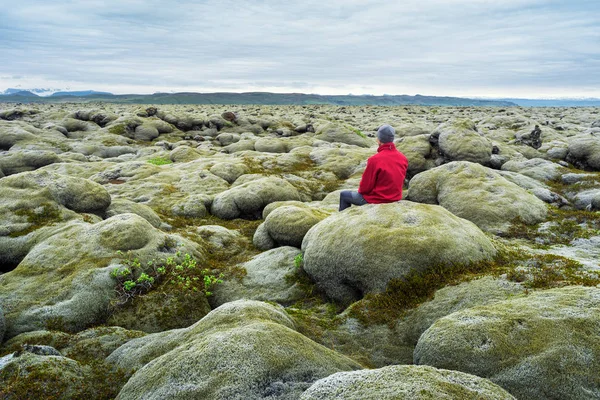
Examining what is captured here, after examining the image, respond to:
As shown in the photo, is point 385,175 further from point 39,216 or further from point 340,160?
point 340,160

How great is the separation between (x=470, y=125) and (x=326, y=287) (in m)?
31.6

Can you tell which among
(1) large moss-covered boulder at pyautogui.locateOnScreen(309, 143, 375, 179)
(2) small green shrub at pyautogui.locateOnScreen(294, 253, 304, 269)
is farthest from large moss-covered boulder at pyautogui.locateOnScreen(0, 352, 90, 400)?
(1) large moss-covered boulder at pyautogui.locateOnScreen(309, 143, 375, 179)

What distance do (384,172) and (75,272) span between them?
14.7m

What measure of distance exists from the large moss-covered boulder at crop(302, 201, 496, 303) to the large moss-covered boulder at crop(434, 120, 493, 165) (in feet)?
71.8

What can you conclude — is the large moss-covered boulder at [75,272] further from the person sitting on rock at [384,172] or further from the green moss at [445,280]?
the green moss at [445,280]

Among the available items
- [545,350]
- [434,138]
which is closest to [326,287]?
[545,350]

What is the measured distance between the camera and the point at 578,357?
8938mm

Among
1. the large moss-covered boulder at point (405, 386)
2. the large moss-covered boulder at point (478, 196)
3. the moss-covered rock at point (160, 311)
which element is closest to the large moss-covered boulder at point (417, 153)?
the large moss-covered boulder at point (478, 196)

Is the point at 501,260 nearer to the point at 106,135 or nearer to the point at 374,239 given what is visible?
the point at 374,239

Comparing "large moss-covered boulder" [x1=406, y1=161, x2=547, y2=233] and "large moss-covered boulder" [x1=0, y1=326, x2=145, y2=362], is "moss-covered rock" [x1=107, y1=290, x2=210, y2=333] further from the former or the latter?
"large moss-covered boulder" [x1=406, y1=161, x2=547, y2=233]

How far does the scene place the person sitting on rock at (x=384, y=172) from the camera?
1834 centimetres

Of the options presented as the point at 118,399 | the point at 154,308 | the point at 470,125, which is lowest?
the point at 154,308

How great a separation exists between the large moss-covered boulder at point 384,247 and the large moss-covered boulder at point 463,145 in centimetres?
2188

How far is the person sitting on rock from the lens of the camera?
18.3m
